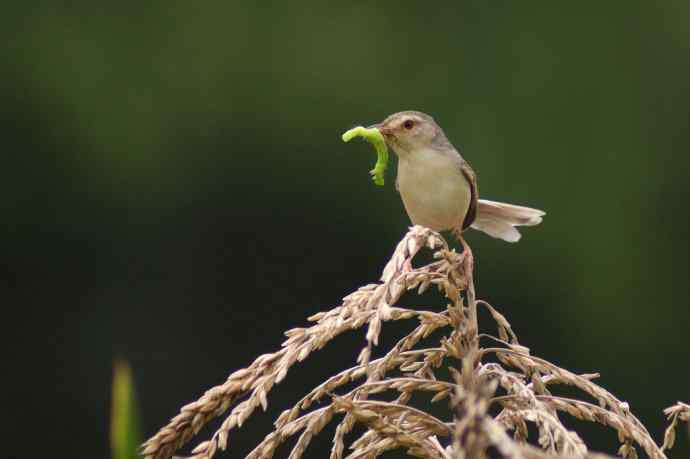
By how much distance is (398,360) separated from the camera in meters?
2.29

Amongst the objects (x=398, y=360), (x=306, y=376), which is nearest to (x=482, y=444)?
(x=398, y=360)

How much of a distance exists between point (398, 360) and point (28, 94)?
13300 mm

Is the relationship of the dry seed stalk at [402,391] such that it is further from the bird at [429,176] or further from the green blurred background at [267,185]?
the green blurred background at [267,185]

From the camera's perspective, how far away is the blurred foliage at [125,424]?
149 centimetres

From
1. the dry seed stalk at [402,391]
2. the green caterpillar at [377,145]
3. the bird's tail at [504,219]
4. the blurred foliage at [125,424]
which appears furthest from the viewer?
the bird's tail at [504,219]

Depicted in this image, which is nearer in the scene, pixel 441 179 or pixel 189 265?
pixel 441 179

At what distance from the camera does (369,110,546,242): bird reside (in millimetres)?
4951

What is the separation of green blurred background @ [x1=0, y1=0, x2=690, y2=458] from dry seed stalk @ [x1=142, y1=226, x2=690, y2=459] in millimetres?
12135

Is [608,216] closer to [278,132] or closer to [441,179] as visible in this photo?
[278,132]

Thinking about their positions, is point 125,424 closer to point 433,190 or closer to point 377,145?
point 377,145

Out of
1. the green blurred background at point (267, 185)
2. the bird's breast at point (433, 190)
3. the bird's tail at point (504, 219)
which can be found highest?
the bird's breast at point (433, 190)

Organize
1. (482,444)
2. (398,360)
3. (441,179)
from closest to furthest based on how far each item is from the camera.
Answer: (482,444) < (398,360) < (441,179)

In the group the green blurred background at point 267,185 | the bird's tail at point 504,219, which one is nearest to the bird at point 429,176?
the bird's tail at point 504,219

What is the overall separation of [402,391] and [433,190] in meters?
2.72
